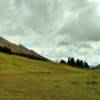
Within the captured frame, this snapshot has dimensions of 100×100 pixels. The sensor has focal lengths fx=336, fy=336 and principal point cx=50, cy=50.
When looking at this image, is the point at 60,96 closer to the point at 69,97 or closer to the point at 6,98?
the point at 69,97

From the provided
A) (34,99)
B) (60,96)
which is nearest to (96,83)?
(60,96)

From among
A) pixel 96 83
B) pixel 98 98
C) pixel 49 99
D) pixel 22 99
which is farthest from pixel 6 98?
pixel 96 83

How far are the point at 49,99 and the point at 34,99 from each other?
114 cm

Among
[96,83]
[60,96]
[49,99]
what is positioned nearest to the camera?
[49,99]

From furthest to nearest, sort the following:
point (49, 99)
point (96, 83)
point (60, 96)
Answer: point (96, 83) < point (60, 96) < point (49, 99)

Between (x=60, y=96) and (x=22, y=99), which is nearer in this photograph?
(x=22, y=99)

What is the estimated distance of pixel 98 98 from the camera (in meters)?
26.0

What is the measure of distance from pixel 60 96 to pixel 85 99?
277cm

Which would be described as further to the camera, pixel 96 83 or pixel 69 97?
pixel 96 83

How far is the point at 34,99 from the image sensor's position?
25469 mm

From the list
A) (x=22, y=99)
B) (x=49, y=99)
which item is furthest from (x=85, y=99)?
(x=22, y=99)

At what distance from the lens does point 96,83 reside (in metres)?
39.3

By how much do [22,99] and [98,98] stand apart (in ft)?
19.2

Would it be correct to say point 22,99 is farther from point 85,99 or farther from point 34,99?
point 85,99
